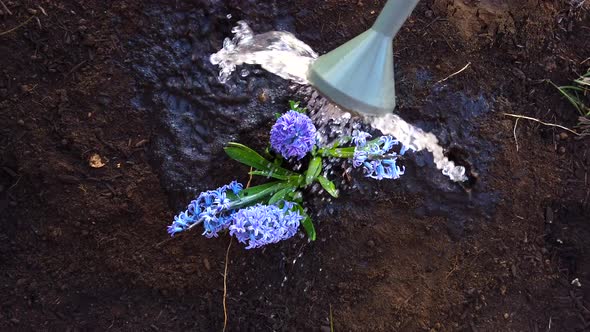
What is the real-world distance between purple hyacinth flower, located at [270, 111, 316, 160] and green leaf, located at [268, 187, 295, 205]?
166 millimetres

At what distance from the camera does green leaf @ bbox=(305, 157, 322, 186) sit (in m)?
1.66

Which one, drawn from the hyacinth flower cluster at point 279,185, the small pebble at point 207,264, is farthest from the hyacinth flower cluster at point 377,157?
the small pebble at point 207,264

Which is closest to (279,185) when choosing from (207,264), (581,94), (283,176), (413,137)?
(283,176)

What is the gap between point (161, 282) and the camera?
6.06 ft

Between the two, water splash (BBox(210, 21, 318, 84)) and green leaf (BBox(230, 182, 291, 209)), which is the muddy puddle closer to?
water splash (BBox(210, 21, 318, 84))

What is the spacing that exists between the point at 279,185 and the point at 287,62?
0.42m

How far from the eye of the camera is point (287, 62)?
6.10 ft

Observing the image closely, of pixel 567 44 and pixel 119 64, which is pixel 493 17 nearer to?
pixel 567 44

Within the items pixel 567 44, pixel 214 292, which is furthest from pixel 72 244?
pixel 567 44

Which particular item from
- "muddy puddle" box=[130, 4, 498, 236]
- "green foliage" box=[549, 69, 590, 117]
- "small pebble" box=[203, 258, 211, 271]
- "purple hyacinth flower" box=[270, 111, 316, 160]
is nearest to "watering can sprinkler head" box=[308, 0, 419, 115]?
"purple hyacinth flower" box=[270, 111, 316, 160]

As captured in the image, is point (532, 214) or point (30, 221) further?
point (532, 214)

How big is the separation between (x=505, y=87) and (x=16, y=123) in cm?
161

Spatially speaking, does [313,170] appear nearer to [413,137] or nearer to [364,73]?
[413,137]

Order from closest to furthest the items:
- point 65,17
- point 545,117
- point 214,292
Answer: point 65,17, point 214,292, point 545,117
